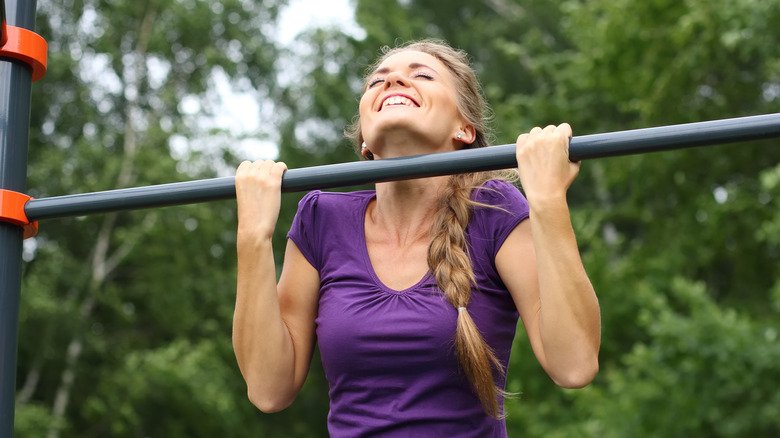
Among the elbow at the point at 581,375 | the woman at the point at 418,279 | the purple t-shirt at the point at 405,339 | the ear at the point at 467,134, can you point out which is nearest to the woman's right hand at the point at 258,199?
the woman at the point at 418,279

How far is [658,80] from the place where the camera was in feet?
33.0

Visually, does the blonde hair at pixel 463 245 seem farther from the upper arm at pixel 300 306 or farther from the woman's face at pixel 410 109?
the upper arm at pixel 300 306

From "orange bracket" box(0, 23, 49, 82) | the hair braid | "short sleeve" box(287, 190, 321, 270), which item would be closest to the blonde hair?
the hair braid

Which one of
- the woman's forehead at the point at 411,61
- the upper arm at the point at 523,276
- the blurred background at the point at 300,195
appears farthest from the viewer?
the blurred background at the point at 300,195

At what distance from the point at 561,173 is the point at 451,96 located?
1.17ft

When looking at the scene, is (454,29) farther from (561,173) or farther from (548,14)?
(561,173)

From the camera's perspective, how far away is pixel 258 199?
88.7 inches

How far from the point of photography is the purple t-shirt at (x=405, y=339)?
2057 mm

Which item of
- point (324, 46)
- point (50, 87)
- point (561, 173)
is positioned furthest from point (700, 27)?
point (561, 173)

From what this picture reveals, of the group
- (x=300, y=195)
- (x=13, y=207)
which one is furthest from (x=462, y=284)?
(x=300, y=195)

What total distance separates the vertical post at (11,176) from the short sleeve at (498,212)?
0.94 metres

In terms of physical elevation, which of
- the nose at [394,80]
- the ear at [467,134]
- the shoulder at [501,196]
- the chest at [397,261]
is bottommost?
the chest at [397,261]

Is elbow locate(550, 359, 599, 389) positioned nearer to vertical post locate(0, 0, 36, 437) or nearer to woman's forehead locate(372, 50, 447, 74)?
woman's forehead locate(372, 50, 447, 74)

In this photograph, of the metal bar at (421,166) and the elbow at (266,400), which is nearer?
the metal bar at (421,166)
